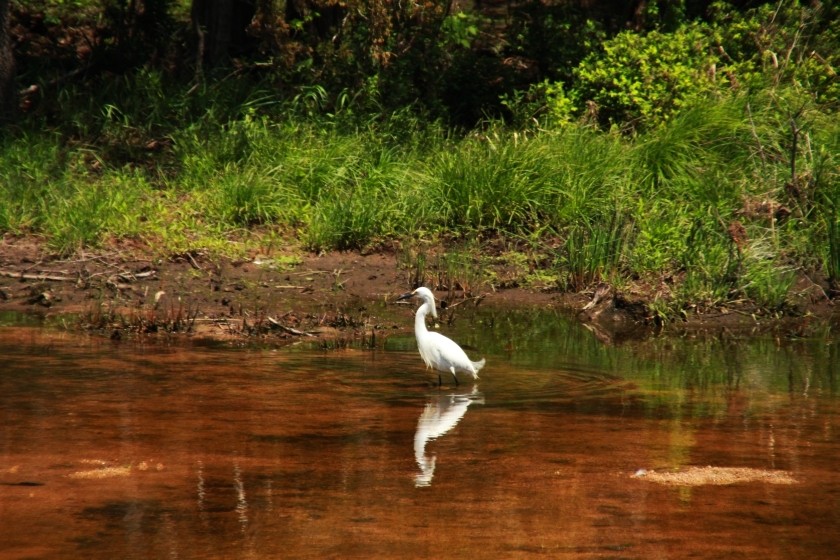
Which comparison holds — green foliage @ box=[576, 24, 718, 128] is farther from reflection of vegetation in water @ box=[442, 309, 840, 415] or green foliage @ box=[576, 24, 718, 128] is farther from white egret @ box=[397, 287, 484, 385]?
white egret @ box=[397, 287, 484, 385]

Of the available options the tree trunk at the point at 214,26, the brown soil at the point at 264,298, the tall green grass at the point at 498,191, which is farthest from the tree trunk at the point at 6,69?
the brown soil at the point at 264,298

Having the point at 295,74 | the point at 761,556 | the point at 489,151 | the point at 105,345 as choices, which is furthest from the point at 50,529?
the point at 295,74

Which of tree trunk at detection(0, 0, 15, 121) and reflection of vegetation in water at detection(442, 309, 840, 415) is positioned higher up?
tree trunk at detection(0, 0, 15, 121)

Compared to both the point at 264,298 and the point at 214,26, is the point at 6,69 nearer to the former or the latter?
the point at 214,26

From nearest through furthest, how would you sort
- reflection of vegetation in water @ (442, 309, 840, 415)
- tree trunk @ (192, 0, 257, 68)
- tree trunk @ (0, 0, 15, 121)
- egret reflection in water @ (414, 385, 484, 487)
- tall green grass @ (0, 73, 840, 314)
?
1. egret reflection in water @ (414, 385, 484, 487)
2. reflection of vegetation in water @ (442, 309, 840, 415)
3. tall green grass @ (0, 73, 840, 314)
4. tree trunk @ (0, 0, 15, 121)
5. tree trunk @ (192, 0, 257, 68)

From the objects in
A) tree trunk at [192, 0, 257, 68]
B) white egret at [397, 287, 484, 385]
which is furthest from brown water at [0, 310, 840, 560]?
tree trunk at [192, 0, 257, 68]

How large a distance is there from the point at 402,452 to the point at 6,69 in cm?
943

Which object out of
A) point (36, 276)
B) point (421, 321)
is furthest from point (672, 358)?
point (36, 276)

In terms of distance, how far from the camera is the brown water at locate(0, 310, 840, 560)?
4.96 metres

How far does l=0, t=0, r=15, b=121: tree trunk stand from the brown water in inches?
224

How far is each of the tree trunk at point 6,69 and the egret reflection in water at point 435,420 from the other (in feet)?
27.0

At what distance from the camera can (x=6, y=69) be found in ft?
45.6

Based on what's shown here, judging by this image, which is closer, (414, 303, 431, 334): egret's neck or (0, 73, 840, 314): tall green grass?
(414, 303, 431, 334): egret's neck

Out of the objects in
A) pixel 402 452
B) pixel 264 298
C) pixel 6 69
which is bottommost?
pixel 402 452
